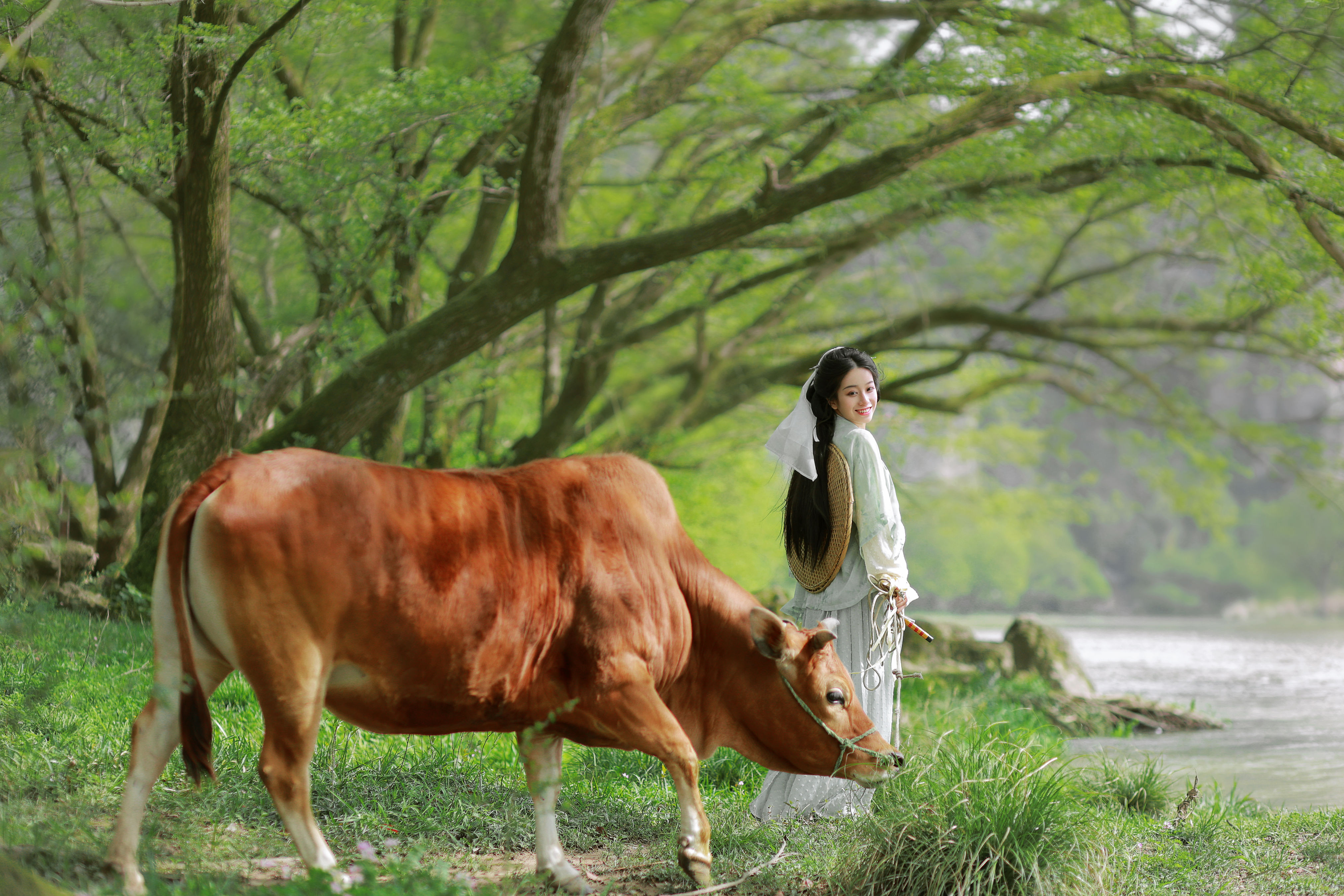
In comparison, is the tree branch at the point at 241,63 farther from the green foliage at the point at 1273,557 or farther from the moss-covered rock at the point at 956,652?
the green foliage at the point at 1273,557

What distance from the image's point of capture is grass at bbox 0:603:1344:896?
11.3 feet

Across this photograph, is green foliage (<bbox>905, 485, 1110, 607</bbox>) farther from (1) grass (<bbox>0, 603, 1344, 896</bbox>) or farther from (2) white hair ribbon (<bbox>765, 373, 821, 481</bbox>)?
(2) white hair ribbon (<bbox>765, 373, 821, 481</bbox>)

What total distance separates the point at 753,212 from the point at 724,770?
12.6 feet

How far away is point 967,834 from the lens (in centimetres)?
354

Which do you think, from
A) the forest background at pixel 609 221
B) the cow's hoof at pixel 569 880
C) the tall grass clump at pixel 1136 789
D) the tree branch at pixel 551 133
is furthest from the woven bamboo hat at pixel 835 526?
the tree branch at pixel 551 133

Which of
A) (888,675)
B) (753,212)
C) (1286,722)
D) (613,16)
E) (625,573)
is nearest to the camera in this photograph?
(625,573)

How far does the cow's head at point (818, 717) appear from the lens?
3748 mm

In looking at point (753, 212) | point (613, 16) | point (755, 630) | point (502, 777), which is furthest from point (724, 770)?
point (613, 16)

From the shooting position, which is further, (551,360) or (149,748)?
(551,360)

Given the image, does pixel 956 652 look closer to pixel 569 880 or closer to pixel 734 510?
pixel 734 510

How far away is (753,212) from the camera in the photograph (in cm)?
739

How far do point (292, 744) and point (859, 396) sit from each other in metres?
2.75

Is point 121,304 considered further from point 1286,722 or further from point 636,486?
point 1286,722

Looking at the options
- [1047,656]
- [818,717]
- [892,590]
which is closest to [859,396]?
[892,590]
